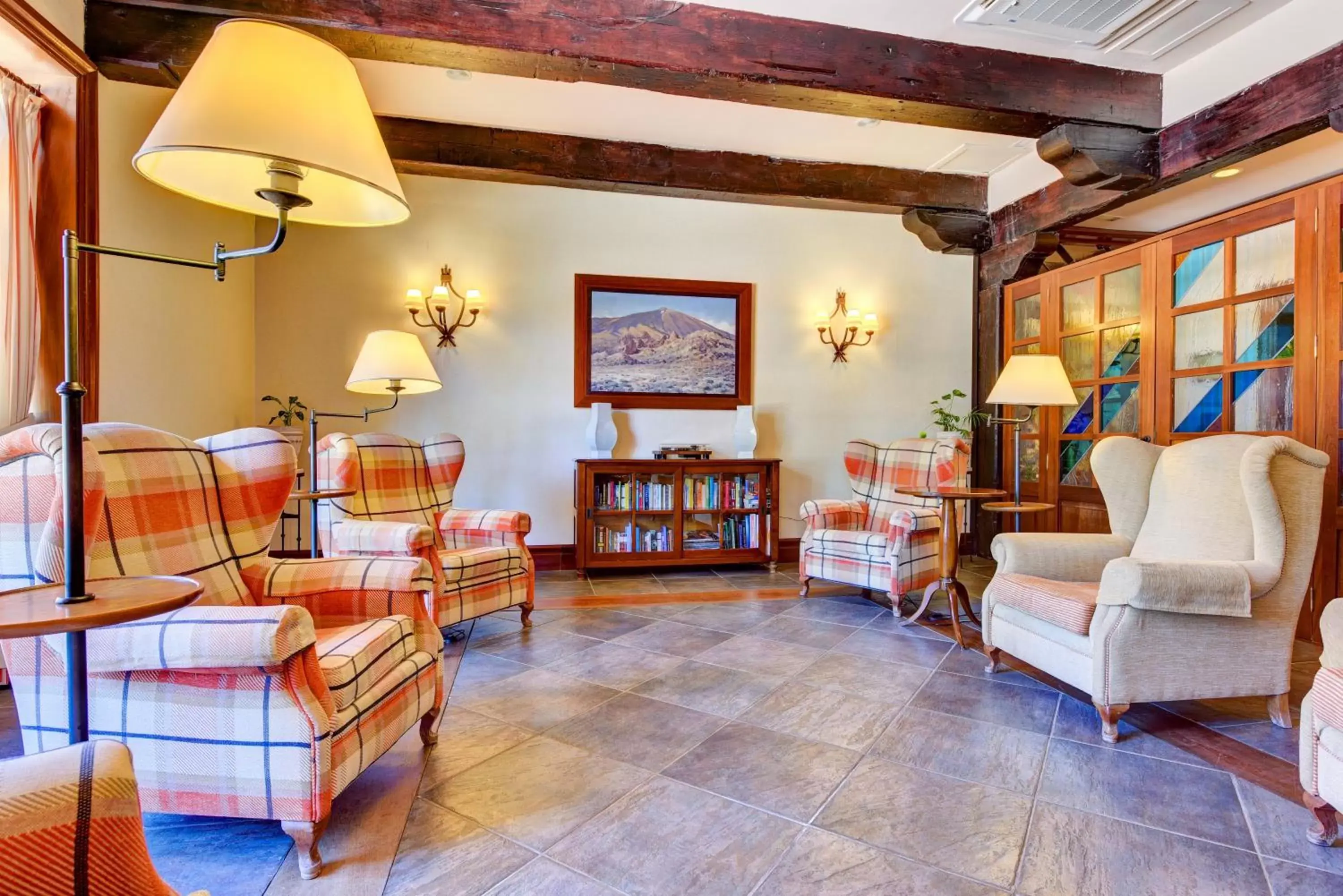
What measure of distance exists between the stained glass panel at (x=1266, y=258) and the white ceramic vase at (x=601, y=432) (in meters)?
3.57

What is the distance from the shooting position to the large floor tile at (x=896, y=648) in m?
2.92

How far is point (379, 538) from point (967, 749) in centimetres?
237

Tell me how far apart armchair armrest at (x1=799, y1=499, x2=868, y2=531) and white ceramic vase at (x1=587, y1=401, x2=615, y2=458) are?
1.38 metres

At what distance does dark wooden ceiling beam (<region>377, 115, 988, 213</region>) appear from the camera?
4027 mm

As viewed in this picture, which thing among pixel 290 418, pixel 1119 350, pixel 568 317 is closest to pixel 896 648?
pixel 1119 350

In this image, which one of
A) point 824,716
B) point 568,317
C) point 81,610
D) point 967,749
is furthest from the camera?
point 568,317

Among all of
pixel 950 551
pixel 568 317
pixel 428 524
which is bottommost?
pixel 950 551

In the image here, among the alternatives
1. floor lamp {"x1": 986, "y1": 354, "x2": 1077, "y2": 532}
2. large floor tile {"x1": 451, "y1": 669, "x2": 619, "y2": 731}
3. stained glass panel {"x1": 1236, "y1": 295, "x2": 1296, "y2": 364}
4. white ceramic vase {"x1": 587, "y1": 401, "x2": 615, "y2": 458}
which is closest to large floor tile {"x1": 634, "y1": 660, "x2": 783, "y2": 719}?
large floor tile {"x1": 451, "y1": 669, "x2": 619, "y2": 731}

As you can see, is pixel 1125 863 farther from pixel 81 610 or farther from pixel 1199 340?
pixel 1199 340

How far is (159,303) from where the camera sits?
3213 mm

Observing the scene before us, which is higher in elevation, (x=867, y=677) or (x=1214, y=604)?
(x=1214, y=604)

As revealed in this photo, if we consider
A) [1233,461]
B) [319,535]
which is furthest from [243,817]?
[1233,461]

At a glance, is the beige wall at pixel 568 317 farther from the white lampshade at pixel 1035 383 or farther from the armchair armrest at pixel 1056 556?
the armchair armrest at pixel 1056 556

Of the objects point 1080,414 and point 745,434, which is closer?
point 1080,414
